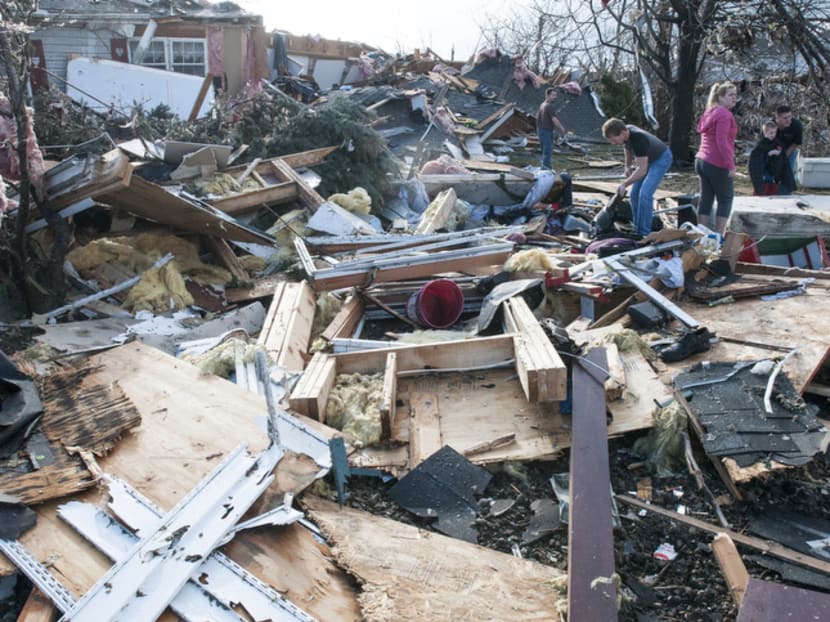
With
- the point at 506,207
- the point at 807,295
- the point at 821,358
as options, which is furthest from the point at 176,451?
the point at 506,207

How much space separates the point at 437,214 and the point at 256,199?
2067 mm

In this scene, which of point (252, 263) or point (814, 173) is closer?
point (252, 263)

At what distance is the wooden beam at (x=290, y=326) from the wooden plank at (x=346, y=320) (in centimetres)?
18

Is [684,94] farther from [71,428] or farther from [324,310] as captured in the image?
[71,428]

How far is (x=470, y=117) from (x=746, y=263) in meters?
12.0

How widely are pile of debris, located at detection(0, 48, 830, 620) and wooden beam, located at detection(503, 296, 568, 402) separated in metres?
0.02

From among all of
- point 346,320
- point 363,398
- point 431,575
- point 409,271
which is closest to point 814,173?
point 409,271

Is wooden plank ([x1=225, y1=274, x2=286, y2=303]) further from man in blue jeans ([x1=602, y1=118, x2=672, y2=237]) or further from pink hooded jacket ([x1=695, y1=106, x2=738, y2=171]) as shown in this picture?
pink hooded jacket ([x1=695, y1=106, x2=738, y2=171])

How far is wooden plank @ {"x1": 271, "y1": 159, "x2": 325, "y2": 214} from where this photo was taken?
7652 mm

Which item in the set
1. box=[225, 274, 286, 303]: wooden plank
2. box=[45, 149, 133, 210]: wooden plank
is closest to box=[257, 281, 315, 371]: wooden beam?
box=[225, 274, 286, 303]: wooden plank

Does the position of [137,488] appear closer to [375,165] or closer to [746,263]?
[746,263]

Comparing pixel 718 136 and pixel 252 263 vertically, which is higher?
pixel 718 136

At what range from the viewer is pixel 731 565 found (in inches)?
114

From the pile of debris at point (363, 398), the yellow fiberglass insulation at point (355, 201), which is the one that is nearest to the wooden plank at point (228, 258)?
the pile of debris at point (363, 398)
